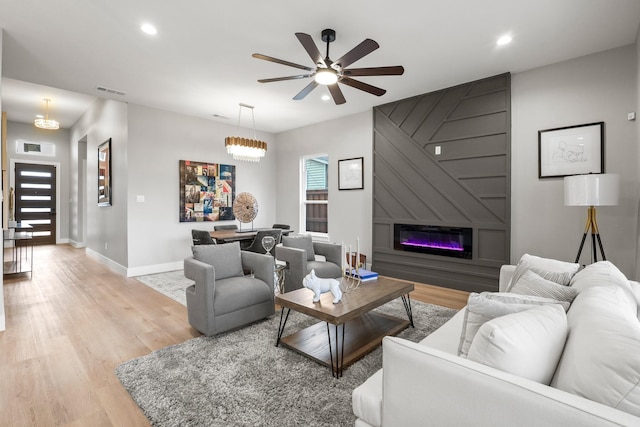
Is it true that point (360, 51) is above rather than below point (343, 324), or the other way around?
above

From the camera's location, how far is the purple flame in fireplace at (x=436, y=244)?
174 inches

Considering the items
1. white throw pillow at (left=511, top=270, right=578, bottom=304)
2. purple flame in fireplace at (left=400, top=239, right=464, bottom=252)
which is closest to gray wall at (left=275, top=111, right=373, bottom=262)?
purple flame in fireplace at (left=400, top=239, right=464, bottom=252)

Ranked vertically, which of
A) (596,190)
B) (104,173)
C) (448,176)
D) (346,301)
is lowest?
(346,301)

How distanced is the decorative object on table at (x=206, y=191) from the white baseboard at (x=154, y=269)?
0.83 meters

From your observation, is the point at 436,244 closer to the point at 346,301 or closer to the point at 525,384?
the point at 346,301

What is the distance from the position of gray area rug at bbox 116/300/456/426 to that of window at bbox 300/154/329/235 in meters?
3.84

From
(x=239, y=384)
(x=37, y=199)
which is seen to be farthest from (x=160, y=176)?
(x=37, y=199)

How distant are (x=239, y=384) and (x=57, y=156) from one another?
9.79 meters

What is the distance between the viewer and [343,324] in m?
2.24

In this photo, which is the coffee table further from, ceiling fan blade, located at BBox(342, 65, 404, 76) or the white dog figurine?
ceiling fan blade, located at BBox(342, 65, 404, 76)

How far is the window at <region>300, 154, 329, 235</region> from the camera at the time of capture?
21.0ft

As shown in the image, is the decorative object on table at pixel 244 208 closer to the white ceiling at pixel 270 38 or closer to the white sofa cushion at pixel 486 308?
the white ceiling at pixel 270 38

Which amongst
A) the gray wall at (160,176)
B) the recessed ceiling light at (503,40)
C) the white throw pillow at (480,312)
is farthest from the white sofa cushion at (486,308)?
the gray wall at (160,176)

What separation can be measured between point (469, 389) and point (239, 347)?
6.71 feet
